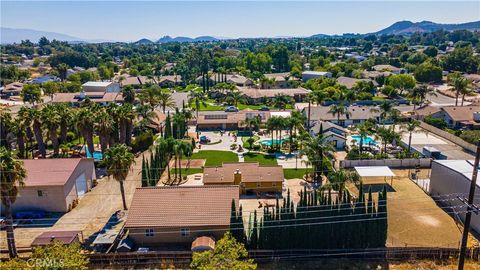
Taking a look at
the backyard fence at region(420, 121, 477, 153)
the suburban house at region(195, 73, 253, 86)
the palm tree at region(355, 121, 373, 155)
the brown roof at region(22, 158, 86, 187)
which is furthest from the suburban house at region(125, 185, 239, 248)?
the suburban house at region(195, 73, 253, 86)

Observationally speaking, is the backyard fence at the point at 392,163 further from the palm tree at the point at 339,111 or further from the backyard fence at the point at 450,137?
the palm tree at the point at 339,111

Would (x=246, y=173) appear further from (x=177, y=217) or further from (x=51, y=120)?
(x=51, y=120)

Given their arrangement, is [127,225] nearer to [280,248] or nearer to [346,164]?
[280,248]

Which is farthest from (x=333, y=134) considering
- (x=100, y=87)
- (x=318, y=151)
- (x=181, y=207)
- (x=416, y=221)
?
(x=100, y=87)

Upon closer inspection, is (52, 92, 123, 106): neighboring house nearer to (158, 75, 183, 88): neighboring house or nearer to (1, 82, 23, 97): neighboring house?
(1, 82, 23, 97): neighboring house

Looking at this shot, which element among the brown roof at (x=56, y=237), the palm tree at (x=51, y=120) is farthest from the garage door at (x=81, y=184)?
the palm tree at (x=51, y=120)

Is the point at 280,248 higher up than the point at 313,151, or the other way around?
the point at 313,151

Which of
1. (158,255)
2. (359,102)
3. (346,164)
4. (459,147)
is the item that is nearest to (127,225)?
(158,255)
